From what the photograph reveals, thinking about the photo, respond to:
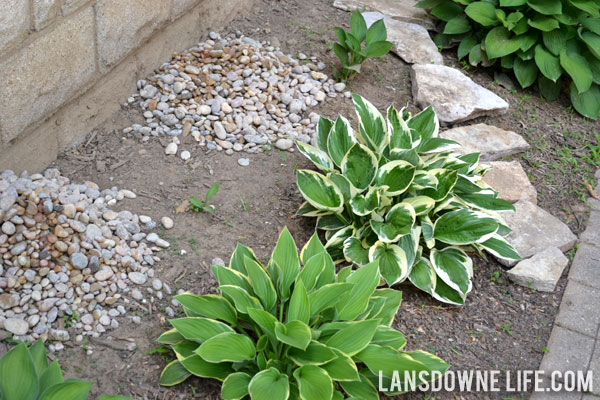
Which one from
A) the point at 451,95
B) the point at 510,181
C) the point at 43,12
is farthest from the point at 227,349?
the point at 451,95

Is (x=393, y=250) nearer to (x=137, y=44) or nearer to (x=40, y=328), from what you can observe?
(x=40, y=328)

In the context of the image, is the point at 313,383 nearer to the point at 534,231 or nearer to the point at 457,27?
the point at 534,231

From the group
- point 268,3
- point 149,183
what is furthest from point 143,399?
point 268,3

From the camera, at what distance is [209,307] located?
2.50m

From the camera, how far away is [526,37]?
443 cm

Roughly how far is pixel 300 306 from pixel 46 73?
1646mm

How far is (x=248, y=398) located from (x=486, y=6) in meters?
3.22

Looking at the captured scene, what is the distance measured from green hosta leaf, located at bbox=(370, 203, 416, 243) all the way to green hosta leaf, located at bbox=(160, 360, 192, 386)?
107 cm

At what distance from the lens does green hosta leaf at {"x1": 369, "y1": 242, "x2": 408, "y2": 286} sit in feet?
9.54

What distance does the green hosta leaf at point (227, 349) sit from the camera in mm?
2252

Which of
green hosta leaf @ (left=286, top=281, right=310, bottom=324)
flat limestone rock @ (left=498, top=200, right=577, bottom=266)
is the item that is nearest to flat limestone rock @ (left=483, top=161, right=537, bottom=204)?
flat limestone rock @ (left=498, top=200, right=577, bottom=266)

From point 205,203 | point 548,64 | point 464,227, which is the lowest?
point 205,203

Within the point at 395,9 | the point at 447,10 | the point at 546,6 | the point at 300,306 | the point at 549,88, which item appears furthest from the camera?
the point at 395,9

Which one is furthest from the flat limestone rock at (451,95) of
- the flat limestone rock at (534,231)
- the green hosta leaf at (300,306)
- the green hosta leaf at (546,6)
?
the green hosta leaf at (300,306)
